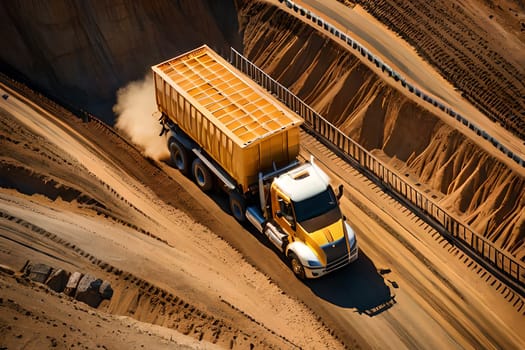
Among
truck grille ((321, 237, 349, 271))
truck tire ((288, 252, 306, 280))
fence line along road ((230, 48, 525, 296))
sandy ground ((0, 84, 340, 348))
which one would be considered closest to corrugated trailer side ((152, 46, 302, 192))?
truck tire ((288, 252, 306, 280))

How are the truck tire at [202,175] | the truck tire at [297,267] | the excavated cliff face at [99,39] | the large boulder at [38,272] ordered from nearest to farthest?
the large boulder at [38,272] → the truck tire at [297,267] → the truck tire at [202,175] → the excavated cliff face at [99,39]

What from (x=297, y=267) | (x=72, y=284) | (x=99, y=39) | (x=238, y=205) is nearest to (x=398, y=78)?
(x=238, y=205)

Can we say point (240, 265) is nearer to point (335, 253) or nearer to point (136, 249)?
point (335, 253)

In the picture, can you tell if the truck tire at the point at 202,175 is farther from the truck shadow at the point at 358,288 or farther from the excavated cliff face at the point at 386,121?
the excavated cliff face at the point at 386,121

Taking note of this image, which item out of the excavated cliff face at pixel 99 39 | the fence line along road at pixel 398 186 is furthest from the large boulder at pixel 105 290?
the fence line along road at pixel 398 186

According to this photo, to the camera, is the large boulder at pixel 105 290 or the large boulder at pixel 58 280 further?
the large boulder at pixel 105 290

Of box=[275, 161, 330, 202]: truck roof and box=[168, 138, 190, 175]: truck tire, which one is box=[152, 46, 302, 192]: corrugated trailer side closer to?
box=[168, 138, 190, 175]: truck tire

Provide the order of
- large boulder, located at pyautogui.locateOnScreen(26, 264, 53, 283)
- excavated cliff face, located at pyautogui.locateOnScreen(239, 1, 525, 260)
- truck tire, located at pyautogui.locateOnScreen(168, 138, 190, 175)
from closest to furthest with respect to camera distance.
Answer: large boulder, located at pyautogui.locateOnScreen(26, 264, 53, 283), excavated cliff face, located at pyautogui.locateOnScreen(239, 1, 525, 260), truck tire, located at pyautogui.locateOnScreen(168, 138, 190, 175)

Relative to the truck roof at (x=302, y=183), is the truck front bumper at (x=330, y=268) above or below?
below
